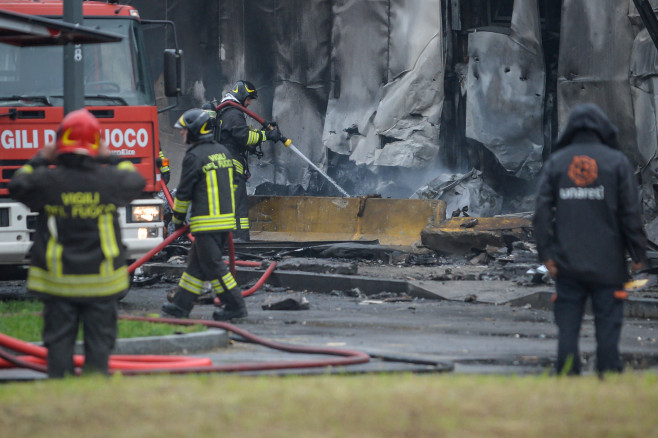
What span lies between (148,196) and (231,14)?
1191 cm

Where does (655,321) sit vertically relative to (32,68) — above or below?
below

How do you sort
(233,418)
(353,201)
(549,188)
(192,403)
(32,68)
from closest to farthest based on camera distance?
(233,418)
(192,403)
(549,188)
(32,68)
(353,201)

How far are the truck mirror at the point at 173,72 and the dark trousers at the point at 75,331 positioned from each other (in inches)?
220

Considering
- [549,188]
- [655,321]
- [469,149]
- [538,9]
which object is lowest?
[655,321]

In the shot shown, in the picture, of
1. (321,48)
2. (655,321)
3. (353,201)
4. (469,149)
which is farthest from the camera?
(321,48)

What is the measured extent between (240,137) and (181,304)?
5502 mm

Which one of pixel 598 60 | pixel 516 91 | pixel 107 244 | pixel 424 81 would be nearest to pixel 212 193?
pixel 107 244

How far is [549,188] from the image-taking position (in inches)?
245

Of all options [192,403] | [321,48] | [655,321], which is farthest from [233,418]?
[321,48]

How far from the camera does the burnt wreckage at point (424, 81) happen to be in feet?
48.9

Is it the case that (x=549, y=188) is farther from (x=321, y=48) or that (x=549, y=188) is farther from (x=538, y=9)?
(x=321, y=48)

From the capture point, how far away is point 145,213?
410 inches

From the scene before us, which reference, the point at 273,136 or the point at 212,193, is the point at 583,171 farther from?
the point at 273,136

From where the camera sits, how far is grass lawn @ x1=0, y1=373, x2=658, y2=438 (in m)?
4.25
